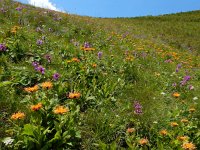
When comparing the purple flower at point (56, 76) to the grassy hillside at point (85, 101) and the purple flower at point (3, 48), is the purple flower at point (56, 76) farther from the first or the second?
the purple flower at point (3, 48)

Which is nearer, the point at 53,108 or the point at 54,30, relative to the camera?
the point at 53,108

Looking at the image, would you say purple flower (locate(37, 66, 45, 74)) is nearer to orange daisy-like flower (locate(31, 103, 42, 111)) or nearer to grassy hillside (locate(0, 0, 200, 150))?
grassy hillside (locate(0, 0, 200, 150))

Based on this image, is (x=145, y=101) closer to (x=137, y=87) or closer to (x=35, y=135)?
(x=137, y=87)

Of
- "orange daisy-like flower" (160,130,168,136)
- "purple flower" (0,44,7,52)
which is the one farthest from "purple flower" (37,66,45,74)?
"orange daisy-like flower" (160,130,168,136)

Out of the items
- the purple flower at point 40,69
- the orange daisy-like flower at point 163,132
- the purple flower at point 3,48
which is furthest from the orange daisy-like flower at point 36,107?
the purple flower at point 3,48

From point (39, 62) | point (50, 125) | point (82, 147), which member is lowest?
point (82, 147)

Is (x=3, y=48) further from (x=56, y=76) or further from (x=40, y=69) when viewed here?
(x=56, y=76)

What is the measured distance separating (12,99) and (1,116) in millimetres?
531

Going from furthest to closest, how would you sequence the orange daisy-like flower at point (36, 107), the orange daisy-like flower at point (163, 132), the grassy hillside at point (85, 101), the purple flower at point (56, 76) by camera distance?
the purple flower at point (56, 76), the orange daisy-like flower at point (163, 132), the grassy hillside at point (85, 101), the orange daisy-like flower at point (36, 107)

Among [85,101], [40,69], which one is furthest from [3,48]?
[85,101]

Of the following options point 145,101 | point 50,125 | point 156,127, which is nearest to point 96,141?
point 50,125

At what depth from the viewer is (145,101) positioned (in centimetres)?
765

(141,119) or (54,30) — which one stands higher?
(54,30)

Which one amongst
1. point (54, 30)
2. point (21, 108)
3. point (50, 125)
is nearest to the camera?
point (50, 125)
